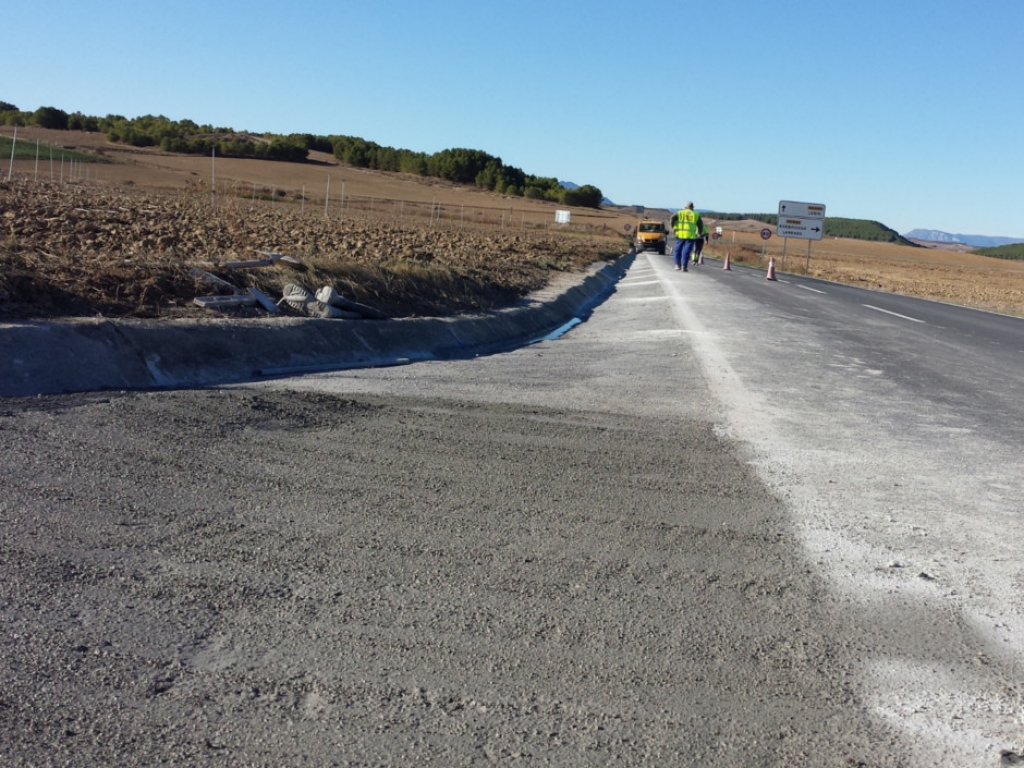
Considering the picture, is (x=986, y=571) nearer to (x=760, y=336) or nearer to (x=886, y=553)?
(x=886, y=553)

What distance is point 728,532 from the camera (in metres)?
4.93

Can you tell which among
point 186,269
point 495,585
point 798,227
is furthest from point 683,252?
point 495,585

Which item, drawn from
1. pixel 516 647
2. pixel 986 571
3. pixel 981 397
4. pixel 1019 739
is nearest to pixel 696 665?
pixel 516 647

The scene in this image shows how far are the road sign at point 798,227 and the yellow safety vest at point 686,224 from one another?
87.0 ft

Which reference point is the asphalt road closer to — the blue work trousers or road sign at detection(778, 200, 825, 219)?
the blue work trousers

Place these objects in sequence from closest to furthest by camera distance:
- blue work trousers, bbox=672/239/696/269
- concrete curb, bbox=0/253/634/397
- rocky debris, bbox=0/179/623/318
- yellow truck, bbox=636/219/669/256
Answer: concrete curb, bbox=0/253/634/397
rocky debris, bbox=0/179/623/318
blue work trousers, bbox=672/239/696/269
yellow truck, bbox=636/219/669/256

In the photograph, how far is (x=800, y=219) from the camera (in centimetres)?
5219

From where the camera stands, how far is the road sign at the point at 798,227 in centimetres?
5194

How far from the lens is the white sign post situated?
171 feet

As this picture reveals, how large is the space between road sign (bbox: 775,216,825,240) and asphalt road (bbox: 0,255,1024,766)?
46.1 m

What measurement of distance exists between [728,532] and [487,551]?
51.3 inches

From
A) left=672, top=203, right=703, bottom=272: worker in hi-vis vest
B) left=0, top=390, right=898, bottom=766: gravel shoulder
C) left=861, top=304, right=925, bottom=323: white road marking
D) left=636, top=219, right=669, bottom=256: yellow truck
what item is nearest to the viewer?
left=0, top=390, right=898, bottom=766: gravel shoulder

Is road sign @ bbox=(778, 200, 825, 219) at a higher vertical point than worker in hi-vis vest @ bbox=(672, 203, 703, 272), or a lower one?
higher

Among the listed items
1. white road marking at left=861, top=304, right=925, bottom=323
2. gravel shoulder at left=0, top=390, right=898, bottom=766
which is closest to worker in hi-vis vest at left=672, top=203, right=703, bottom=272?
white road marking at left=861, top=304, right=925, bottom=323
